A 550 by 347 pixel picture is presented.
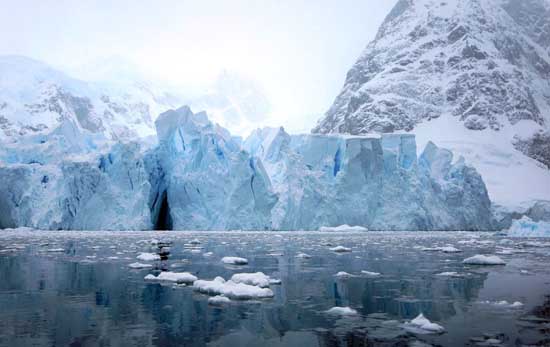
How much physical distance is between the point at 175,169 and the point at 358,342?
95.9 feet

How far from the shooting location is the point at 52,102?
96.1 metres

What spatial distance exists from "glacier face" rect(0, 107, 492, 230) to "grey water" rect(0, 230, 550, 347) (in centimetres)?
1823

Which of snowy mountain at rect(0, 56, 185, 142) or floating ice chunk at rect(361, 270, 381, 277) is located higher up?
snowy mountain at rect(0, 56, 185, 142)

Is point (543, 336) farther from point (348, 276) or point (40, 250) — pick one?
point (40, 250)

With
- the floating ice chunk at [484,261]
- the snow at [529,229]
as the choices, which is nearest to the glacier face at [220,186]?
the snow at [529,229]

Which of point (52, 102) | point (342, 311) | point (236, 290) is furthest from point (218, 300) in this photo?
point (52, 102)

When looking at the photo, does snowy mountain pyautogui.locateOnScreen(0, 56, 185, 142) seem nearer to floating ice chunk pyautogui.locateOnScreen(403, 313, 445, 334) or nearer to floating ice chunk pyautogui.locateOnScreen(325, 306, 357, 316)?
floating ice chunk pyautogui.locateOnScreen(325, 306, 357, 316)

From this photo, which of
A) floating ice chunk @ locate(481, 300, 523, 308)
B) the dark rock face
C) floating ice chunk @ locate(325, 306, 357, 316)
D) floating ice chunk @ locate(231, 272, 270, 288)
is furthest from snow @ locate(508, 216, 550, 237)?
the dark rock face

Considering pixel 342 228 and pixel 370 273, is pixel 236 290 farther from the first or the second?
pixel 342 228

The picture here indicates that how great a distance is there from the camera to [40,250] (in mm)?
18234

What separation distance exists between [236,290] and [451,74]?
96976 mm

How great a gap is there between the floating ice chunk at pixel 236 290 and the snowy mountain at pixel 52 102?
77080mm

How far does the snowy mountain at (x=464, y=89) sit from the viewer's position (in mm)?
85875

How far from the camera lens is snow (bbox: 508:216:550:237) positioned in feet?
102
